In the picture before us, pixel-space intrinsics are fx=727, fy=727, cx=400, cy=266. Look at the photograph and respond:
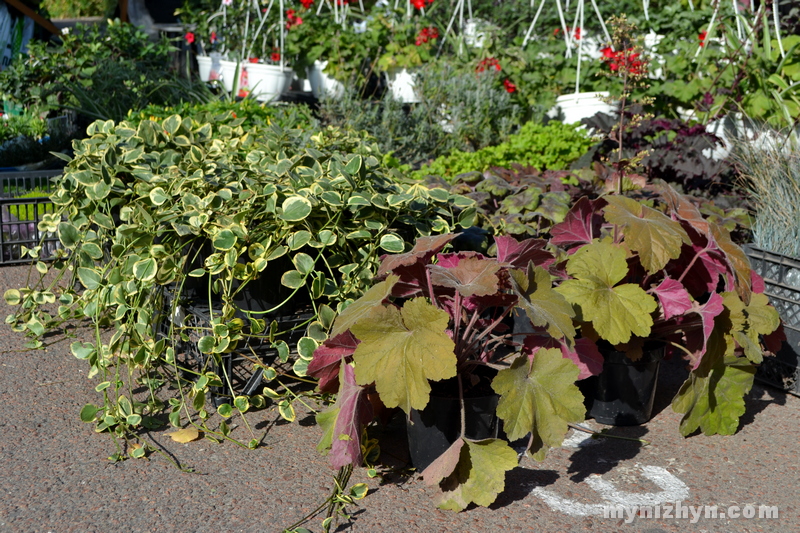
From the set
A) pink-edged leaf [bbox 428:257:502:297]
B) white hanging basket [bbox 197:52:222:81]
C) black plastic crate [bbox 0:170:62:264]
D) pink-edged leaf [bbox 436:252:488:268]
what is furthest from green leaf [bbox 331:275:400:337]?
white hanging basket [bbox 197:52:222:81]

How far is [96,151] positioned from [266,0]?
4.91 meters

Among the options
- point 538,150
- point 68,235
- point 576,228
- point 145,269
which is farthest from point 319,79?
point 145,269

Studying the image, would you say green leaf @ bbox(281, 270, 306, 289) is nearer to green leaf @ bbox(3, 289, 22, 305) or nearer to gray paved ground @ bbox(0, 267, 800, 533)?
gray paved ground @ bbox(0, 267, 800, 533)

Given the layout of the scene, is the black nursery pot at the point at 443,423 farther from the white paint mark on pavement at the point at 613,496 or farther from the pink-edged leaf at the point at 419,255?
the pink-edged leaf at the point at 419,255

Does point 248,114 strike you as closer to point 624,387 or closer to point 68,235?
point 68,235

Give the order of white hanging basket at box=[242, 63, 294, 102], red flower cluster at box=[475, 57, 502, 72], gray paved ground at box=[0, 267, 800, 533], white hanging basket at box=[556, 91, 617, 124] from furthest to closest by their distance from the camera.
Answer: white hanging basket at box=[242, 63, 294, 102] < red flower cluster at box=[475, 57, 502, 72] < white hanging basket at box=[556, 91, 617, 124] < gray paved ground at box=[0, 267, 800, 533]

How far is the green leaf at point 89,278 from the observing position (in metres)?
2.56

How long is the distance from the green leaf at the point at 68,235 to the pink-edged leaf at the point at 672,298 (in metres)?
2.17

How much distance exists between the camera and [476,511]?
2.00 metres

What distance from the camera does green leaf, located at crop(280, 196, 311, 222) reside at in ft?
7.68

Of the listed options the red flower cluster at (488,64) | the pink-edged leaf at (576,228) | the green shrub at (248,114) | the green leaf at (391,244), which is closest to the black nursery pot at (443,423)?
the green leaf at (391,244)

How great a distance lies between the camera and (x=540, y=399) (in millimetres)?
1925

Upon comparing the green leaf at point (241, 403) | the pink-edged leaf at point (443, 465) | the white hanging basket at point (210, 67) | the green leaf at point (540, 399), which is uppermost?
the white hanging basket at point (210, 67)

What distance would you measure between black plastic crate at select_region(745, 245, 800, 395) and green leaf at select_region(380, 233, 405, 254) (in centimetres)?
151
